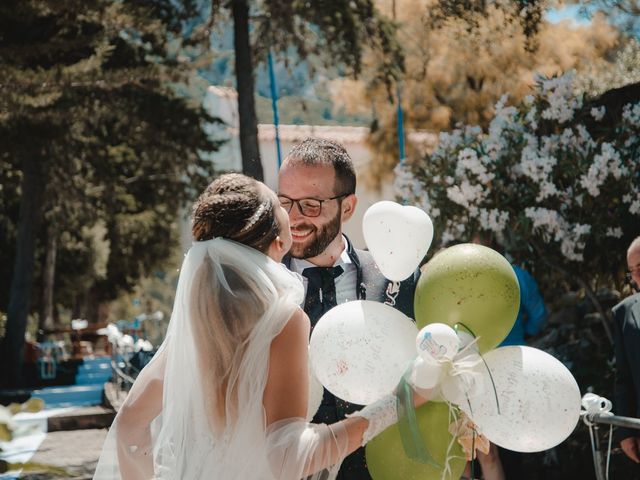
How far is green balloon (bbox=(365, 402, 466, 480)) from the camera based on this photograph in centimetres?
239

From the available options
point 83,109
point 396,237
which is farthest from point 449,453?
point 83,109

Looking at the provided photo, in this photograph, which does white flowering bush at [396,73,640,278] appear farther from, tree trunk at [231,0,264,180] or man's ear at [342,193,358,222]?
tree trunk at [231,0,264,180]

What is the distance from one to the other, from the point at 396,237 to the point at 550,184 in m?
5.39

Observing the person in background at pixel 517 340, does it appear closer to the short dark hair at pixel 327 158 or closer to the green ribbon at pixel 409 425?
the short dark hair at pixel 327 158

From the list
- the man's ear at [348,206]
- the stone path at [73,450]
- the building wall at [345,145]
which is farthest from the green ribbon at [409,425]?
the building wall at [345,145]

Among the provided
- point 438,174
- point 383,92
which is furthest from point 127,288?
point 438,174

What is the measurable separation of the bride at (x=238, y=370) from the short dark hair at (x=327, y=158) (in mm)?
544

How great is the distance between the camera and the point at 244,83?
15.4m

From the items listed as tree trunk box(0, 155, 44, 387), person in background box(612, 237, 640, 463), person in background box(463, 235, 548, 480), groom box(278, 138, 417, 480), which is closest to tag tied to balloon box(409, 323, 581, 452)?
groom box(278, 138, 417, 480)

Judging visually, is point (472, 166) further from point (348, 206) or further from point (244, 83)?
point (244, 83)

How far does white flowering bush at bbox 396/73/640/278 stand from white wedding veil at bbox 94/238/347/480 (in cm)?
583

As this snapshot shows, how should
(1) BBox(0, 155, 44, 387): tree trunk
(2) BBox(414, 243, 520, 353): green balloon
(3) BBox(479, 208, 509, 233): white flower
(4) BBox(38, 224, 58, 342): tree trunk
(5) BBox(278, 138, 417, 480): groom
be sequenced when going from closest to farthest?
(2) BBox(414, 243, 520, 353): green balloon < (5) BBox(278, 138, 417, 480): groom < (3) BBox(479, 208, 509, 233): white flower < (1) BBox(0, 155, 44, 387): tree trunk < (4) BBox(38, 224, 58, 342): tree trunk

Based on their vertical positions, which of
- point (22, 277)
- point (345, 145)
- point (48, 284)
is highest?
point (345, 145)

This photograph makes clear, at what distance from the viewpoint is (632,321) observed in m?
4.54
